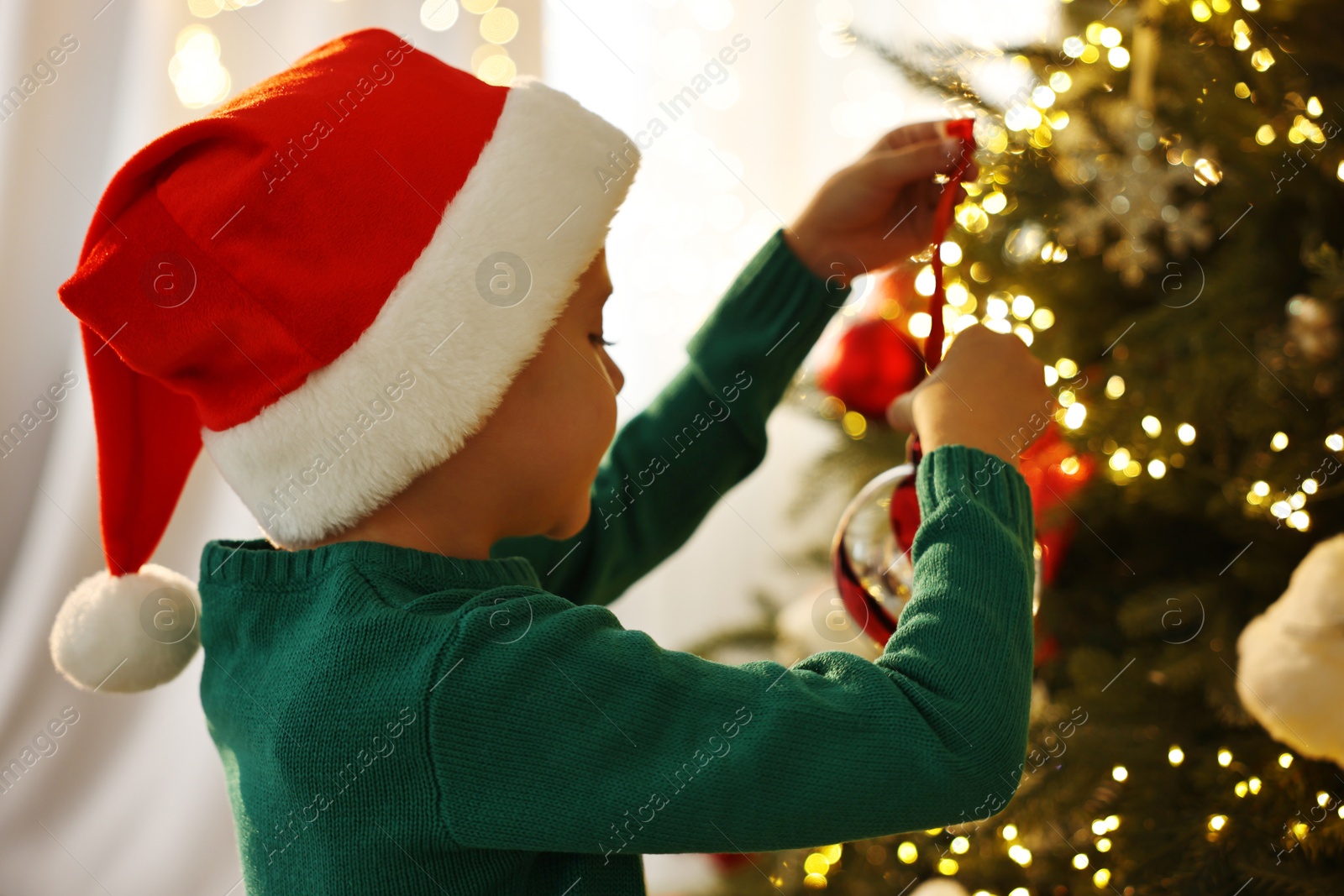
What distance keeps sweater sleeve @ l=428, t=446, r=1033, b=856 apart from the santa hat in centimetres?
14

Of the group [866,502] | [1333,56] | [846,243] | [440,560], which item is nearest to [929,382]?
[866,502]

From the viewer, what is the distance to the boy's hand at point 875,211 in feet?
2.41

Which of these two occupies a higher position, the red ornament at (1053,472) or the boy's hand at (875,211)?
the boy's hand at (875,211)

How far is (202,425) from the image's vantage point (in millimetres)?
651

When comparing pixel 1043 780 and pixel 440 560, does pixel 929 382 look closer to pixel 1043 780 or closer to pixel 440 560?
pixel 440 560

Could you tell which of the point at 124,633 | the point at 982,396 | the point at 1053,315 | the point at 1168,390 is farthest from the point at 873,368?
the point at 124,633

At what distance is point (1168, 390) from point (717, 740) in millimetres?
519

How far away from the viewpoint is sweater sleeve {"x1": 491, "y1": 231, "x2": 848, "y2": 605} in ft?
2.65

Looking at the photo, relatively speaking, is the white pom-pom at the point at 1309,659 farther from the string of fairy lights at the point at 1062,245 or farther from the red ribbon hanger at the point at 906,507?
the red ribbon hanger at the point at 906,507

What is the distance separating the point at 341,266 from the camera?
0.58 m

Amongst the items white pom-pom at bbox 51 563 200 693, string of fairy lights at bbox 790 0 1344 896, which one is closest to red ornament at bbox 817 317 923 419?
string of fairy lights at bbox 790 0 1344 896

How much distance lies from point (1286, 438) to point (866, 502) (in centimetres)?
37

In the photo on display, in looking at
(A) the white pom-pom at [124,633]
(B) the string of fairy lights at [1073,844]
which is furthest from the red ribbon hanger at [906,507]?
(A) the white pom-pom at [124,633]

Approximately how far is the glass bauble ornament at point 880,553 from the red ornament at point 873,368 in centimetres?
36
